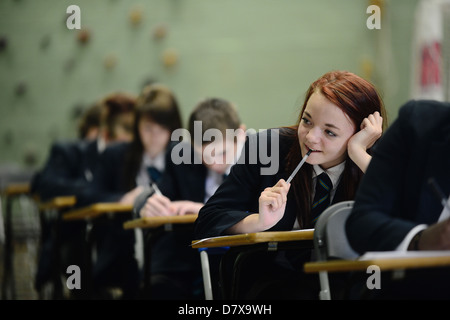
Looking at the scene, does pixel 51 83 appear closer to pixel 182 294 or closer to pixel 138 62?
pixel 138 62

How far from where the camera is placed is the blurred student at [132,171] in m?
3.59

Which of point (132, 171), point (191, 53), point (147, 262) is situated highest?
point (191, 53)

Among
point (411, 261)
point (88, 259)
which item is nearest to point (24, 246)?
point (88, 259)

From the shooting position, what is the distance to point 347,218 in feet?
5.60

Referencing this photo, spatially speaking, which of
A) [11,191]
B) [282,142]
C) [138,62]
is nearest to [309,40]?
[138,62]

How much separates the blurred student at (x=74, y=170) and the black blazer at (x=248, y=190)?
2.10 metres

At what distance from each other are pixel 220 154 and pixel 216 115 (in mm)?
165

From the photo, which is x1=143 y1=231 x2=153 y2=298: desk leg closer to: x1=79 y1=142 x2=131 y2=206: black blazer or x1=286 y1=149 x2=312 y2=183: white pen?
Result: x1=286 y1=149 x2=312 y2=183: white pen

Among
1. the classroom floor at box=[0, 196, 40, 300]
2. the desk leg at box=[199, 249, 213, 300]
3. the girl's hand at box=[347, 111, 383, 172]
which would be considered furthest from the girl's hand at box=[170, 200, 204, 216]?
the classroom floor at box=[0, 196, 40, 300]

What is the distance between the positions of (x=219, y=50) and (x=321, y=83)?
17.1ft

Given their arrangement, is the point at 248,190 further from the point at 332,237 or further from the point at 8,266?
the point at 8,266

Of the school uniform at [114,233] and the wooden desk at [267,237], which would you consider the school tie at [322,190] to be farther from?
the school uniform at [114,233]

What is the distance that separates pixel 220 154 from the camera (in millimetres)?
2869

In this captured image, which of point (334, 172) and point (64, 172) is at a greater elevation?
point (334, 172)
